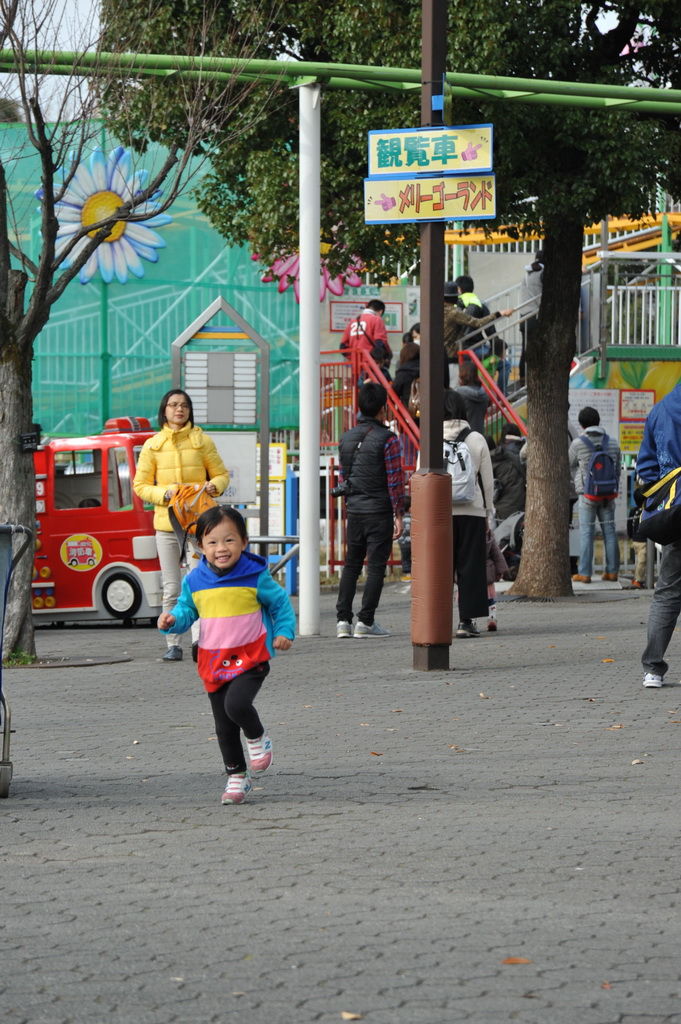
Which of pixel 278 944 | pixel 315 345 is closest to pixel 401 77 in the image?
pixel 315 345

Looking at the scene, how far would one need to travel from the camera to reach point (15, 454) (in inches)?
515

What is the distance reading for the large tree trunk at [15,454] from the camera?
13.0 m

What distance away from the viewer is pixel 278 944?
16.4 feet

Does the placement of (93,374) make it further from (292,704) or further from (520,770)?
(520,770)

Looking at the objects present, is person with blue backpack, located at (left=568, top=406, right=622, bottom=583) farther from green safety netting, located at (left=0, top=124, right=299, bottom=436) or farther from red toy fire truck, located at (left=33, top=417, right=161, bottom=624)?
green safety netting, located at (left=0, top=124, right=299, bottom=436)

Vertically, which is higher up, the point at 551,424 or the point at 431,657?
the point at 551,424

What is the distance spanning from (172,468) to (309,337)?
2.00 m

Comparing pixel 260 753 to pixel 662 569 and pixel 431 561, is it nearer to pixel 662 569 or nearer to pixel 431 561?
pixel 662 569

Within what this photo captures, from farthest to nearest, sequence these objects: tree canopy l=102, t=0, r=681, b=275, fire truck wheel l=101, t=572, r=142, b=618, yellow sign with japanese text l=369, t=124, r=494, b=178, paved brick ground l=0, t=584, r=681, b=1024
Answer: fire truck wheel l=101, t=572, r=142, b=618
tree canopy l=102, t=0, r=681, b=275
yellow sign with japanese text l=369, t=124, r=494, b=178
paved brick ground l=0, t=584, r=681, b=1024

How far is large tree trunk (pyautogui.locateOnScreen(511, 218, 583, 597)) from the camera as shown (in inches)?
708

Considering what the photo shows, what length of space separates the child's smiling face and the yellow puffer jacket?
573 centimetres

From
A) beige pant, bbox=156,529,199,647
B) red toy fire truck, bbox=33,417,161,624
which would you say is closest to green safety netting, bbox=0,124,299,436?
red toy fire truck, bbox=33,417,161,624

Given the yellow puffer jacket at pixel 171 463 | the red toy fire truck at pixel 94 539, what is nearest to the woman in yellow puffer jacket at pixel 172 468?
the yellow puffer jacket at pixel 171 463

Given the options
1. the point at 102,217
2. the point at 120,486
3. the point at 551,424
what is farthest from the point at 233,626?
the point at 102,217
